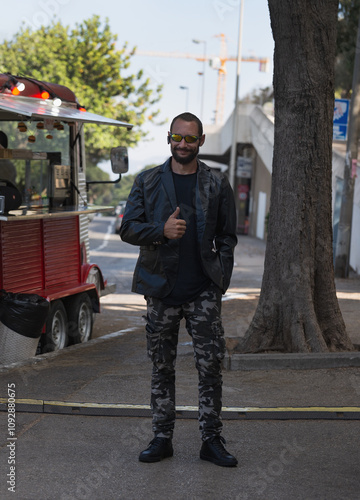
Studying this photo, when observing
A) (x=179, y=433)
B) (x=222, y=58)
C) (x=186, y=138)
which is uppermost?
(x=222, y=58)

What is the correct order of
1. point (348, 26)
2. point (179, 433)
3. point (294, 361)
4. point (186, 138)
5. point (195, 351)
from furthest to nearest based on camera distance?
1. point (348, 26)
2. point (294, 361)
3. point (179, 433)
4. point (195, 351)
5. point (186, 138)

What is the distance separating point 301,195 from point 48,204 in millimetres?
3086

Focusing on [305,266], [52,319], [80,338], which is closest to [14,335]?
[52,319]

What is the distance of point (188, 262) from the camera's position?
15.4 ft

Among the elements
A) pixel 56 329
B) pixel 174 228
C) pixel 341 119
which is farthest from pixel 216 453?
pixel 341 119

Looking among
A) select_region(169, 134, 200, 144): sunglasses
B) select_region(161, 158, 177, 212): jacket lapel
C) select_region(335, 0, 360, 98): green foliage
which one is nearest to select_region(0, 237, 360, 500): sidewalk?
select_region(161, 158, 177, 212): jacket lapel

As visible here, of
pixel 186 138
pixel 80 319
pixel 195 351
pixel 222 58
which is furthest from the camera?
pixel 222 58

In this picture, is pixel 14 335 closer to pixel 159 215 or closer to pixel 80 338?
pixel 80 338

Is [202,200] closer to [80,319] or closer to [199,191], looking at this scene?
[199,191]

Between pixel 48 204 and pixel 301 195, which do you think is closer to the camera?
pixel 301 195

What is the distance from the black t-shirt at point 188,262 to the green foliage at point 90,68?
35.1 meters

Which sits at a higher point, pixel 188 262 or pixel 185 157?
pixel 185 157

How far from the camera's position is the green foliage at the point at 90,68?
39.9 meters

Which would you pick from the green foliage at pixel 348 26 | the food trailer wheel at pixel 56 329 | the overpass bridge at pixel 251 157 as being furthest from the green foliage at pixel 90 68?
the food trailer wheel at pixel 56 329
